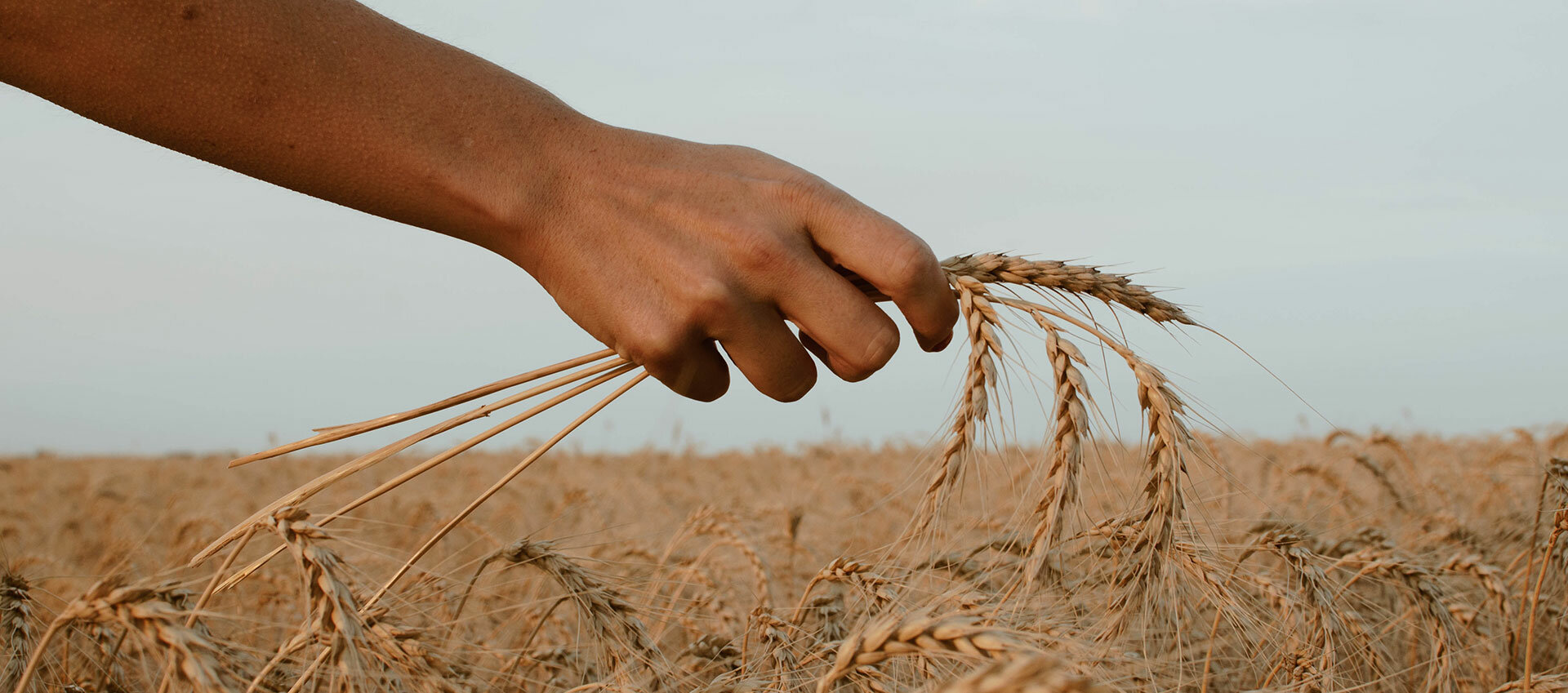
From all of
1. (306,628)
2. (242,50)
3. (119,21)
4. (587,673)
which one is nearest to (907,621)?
(306,628)

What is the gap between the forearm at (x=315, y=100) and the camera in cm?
120

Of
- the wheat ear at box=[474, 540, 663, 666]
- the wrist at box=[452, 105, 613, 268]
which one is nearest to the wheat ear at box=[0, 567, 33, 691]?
the wheat ear at box=[474, 540, 663, 666]

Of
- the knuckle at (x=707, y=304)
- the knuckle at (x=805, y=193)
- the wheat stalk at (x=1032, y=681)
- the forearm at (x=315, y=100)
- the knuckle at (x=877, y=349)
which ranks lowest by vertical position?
the wheat stalk at (x=1032, y=681)

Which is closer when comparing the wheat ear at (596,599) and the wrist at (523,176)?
the wrist at (523,176)

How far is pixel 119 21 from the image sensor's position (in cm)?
118

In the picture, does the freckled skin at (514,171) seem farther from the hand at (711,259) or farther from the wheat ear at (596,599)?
the wheat ear at (596,599)

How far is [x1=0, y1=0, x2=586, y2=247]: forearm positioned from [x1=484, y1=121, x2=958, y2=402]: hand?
65 mm

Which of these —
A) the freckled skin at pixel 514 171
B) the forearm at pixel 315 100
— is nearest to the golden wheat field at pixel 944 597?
the freckled skin at pixel 514 171

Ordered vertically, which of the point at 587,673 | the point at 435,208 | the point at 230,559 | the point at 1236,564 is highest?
the point at 435,208

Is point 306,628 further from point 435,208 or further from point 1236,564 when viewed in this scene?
point 1236,564

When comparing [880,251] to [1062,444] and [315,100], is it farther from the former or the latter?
[315,100]

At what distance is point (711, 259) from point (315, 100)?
58cm

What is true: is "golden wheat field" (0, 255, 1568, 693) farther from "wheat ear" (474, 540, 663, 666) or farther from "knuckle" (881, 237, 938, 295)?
"knuckle" (881, 237, 938, 295)

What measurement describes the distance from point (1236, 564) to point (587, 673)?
139 centimetres
